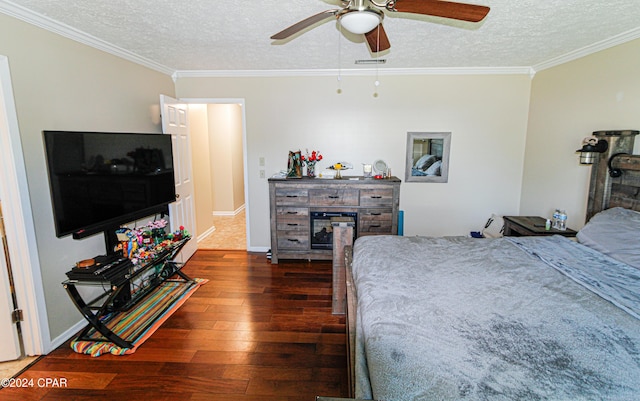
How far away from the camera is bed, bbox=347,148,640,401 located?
1.09 metres

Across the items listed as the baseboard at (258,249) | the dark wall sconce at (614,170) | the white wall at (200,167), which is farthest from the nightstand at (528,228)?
the white wall at (200,167)

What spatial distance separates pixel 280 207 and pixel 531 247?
2735mm

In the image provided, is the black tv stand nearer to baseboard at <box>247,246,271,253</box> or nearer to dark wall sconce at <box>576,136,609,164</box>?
baseboard at <box>247,246,271,253</box>

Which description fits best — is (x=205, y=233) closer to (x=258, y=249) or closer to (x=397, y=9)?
(x=258, y=249)

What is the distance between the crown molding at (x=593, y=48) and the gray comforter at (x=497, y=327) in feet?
6.25

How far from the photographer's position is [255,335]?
255cm

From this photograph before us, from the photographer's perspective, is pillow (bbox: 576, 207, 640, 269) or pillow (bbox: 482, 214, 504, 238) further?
pillow (bbox: 482, 214, 504, 238)

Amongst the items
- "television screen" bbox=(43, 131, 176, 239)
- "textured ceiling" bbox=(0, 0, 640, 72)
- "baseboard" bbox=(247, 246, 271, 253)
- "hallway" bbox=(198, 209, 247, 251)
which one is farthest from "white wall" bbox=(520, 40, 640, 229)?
"television screen" bbox=(43, 131, 176, 239)

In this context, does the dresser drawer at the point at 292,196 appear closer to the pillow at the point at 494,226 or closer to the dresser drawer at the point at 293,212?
the dresser drawer at the point at 293,212

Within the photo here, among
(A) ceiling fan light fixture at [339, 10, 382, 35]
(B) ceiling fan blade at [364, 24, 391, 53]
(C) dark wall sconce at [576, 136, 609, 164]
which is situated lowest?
(C) dark wall sconce at [576, 136, 609, 164]

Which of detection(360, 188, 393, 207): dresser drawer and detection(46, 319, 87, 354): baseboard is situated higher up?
detection(360, 188, 393, 207): dresser drawer

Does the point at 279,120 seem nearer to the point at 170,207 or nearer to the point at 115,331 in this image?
the point at 170,207

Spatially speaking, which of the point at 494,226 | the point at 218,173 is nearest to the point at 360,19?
the point at 494,226

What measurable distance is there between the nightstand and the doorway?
339cm
